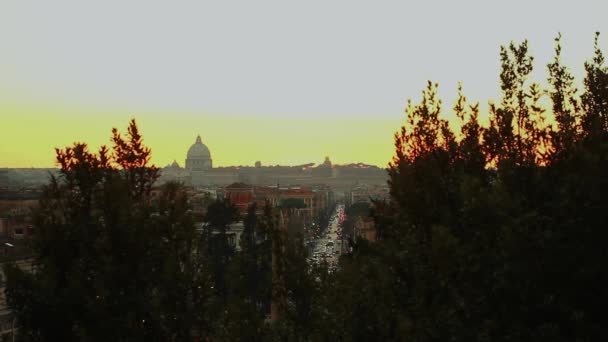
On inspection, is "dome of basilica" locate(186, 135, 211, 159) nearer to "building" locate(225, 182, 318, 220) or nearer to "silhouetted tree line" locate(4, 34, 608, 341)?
"building" locate(225, 182, 318, 220)

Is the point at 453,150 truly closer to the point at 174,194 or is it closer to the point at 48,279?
the point at 174,194

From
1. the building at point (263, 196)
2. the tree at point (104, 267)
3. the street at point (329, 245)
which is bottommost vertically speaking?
the street at point (329, 245)

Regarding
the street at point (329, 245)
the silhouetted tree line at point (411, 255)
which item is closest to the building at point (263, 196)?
the street at point (329, 245)

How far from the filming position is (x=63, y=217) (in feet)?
27.3

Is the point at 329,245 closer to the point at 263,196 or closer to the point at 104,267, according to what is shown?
the point at 263,196

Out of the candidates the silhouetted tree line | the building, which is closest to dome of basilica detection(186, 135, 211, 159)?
the building

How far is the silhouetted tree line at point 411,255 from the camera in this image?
686cm

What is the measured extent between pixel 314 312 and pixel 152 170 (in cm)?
241

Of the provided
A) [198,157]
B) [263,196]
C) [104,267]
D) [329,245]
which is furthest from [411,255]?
[198,157]

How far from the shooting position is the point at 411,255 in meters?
7.27

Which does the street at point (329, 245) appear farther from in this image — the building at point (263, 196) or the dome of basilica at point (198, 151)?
the dome of basilica at point (198, 151)

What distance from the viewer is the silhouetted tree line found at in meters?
6.86

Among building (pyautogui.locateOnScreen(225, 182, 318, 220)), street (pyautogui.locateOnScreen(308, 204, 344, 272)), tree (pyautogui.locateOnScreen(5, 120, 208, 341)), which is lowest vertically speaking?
street (pyautogui.locateOnScreen(308, 204, 344, 272))

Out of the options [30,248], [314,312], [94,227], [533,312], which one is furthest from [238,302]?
[533,312]
